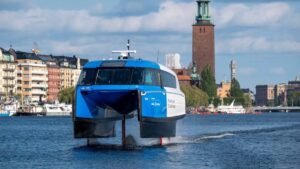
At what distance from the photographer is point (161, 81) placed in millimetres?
60312

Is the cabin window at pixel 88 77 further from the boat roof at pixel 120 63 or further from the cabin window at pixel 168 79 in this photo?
the cabin window at pixel 168 79

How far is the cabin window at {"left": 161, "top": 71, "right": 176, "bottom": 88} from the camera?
61.1 meters

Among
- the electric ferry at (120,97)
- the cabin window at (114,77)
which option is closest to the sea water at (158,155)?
the electric ferry at (120,97)

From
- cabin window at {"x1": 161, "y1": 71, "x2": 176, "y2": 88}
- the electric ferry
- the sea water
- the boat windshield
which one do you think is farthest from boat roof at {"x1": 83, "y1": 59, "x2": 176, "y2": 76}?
the sea water

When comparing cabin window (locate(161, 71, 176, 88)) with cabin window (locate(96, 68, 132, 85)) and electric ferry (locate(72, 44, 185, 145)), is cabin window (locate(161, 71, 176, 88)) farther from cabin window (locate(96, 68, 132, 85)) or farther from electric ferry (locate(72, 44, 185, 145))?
cabin window (locate(96, 68, 132, 85))

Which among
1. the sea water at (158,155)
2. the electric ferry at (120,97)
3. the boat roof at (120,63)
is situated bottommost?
the sea water at (158,155)

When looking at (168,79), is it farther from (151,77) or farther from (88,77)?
(88,77)

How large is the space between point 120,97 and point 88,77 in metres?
2.12

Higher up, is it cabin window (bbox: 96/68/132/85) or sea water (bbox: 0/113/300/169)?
cabin window (bbox: 96/68/132/85)

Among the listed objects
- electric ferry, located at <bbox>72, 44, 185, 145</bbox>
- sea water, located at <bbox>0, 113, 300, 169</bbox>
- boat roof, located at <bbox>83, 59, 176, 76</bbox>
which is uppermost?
boat roof, located at <bbox>83, 59, 176, 76</bbox>

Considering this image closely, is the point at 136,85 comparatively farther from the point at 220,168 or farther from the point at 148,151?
the point at 220,168

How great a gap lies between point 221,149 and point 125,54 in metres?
7.88

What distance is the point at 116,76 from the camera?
57875 mm

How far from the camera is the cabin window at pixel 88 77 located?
58.1 m
